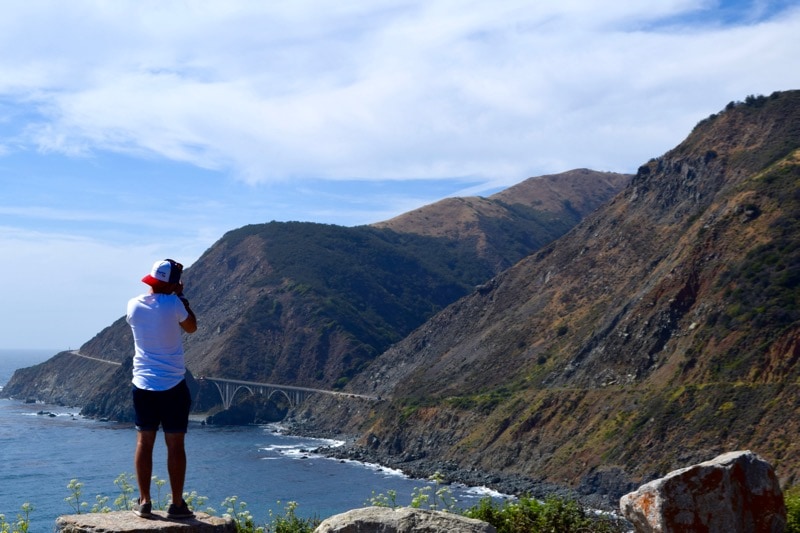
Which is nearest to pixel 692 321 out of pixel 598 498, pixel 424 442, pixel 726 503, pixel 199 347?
pixel 598 498

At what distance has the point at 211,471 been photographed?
7744cm

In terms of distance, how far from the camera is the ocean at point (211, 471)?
5941 cm

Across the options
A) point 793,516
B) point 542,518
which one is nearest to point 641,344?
point 793,516

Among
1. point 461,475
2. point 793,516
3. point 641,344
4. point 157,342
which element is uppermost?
point 157,342

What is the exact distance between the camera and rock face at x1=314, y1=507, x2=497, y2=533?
309 inches

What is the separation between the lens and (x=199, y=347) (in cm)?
15325

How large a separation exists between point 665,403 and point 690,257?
15.8 m

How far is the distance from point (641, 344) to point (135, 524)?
66023 mm

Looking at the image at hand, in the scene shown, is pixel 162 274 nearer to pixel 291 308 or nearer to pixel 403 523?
pixel 403 523

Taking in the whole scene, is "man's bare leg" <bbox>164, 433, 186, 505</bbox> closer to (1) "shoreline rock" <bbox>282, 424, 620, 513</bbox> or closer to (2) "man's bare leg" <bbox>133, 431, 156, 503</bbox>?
(2) "man's bare leg" <bbox>133, 431, 156, 503</bbox>

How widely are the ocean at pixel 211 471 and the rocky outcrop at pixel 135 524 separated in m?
34.4

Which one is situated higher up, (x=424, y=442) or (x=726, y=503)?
(x=726, y=503)

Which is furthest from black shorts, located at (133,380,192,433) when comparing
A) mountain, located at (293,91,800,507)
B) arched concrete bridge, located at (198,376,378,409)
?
arched concrete bridge, located at (198,376,378,409)

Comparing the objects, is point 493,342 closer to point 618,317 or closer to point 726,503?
point 618,317
